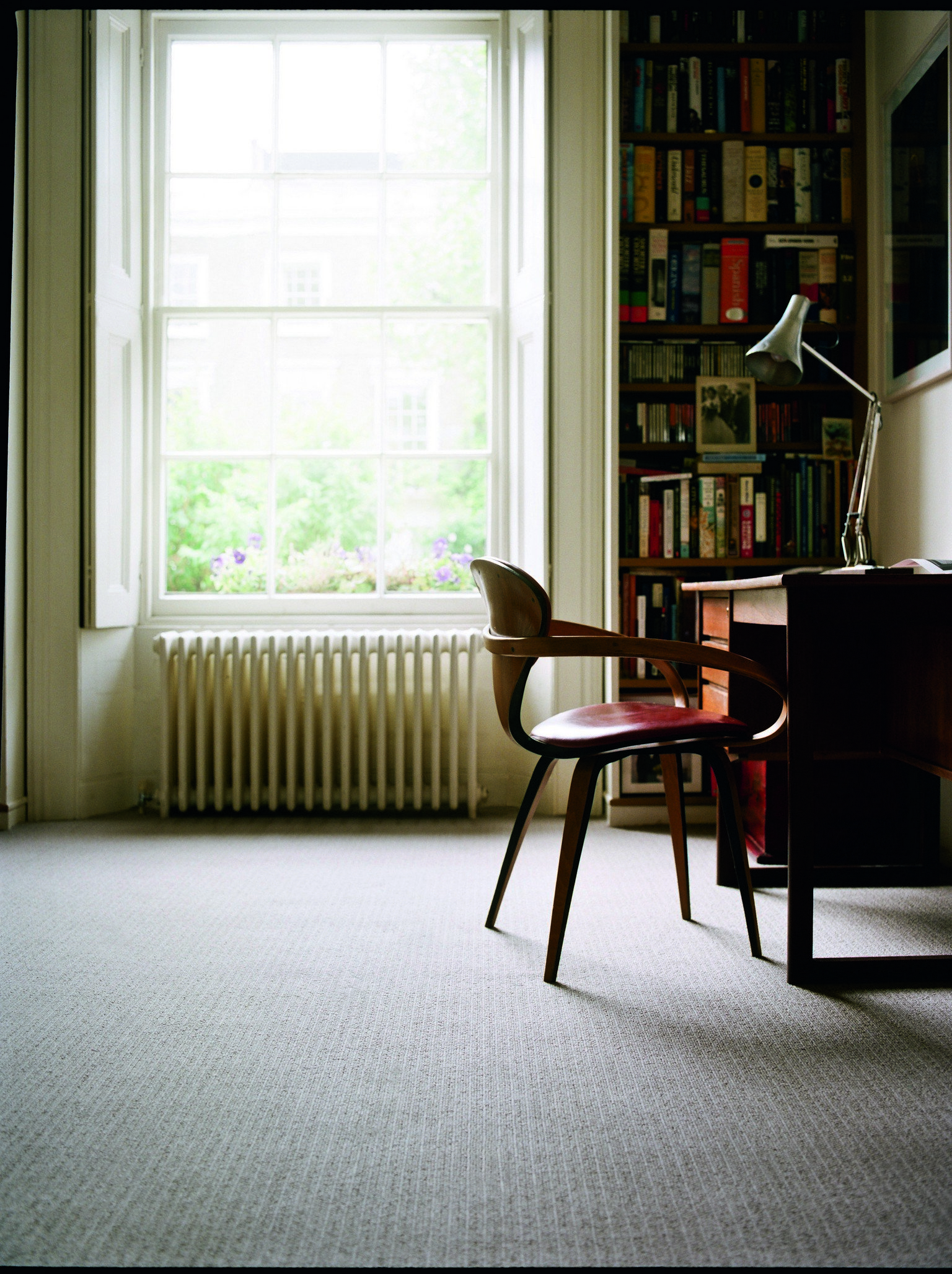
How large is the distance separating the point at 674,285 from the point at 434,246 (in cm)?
102

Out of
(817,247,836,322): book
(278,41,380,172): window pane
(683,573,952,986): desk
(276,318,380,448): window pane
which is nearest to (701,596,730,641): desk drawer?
(683,573,952,986): desk

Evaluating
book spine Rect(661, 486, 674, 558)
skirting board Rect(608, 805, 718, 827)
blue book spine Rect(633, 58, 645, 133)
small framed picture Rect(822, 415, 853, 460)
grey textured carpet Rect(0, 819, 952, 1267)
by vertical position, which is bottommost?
grey textured carpet Rect(0, 819, 952, 1267)

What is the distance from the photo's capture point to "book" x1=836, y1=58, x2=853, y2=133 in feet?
10.3

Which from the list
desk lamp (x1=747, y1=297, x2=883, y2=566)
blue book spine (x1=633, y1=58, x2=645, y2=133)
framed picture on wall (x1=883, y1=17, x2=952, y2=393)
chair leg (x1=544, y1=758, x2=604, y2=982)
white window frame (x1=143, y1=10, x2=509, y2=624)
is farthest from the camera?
white window frame (x1=143, y1=10, x2=509, y2=624)

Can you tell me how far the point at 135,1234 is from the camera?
3.54 feet

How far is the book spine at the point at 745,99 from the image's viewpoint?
3160 millimetres

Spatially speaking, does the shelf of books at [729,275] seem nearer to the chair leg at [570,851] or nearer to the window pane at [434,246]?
the window pane at [434,246]

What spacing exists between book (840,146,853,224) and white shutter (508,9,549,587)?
3.31 feet

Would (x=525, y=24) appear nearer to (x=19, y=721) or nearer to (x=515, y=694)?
(x=515, y=694)

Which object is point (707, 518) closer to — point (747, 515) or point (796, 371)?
point (747, 515)

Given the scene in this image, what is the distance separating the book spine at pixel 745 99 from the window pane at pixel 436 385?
113 cm

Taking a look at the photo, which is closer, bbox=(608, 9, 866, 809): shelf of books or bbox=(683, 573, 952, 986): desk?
bbox=(683, 573, 952, 986): desk

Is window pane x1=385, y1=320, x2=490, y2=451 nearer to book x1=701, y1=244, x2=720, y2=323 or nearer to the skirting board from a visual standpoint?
book x1=701, y1=244, x2=720, y2=323

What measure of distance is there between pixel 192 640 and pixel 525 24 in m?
2.57
